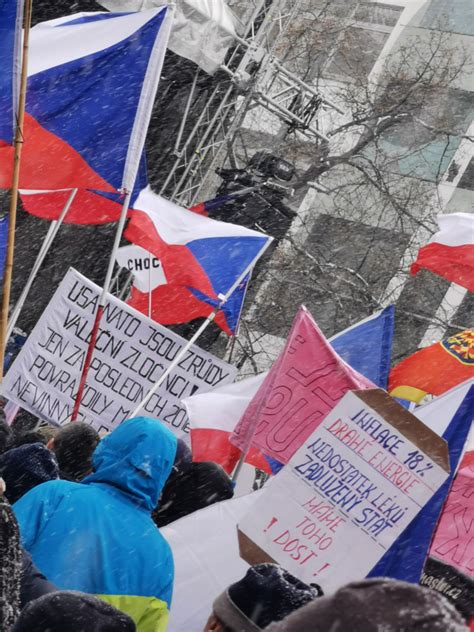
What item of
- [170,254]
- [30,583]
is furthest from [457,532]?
[170,254]

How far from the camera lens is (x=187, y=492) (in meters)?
4.88

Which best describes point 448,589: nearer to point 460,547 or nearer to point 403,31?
point 460,547

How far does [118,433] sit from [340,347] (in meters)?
3.12

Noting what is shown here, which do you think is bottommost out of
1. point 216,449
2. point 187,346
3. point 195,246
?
point 216,449

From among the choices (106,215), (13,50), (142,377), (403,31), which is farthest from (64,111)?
(403,31)

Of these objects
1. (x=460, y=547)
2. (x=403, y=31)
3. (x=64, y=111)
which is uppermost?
(x=403, y=31)

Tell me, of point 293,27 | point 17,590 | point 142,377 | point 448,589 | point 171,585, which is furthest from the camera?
point 293,27

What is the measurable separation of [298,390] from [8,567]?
2860 millimetres

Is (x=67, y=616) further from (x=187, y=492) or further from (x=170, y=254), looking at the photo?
(x=170, y=254)

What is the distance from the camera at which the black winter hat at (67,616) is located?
7.52ft


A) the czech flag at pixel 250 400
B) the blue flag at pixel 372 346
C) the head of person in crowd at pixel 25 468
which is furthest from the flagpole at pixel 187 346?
the head of person in crowd at pixel 25 468

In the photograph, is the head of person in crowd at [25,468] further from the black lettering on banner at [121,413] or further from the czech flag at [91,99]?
the black lettering on banner at [121,413]

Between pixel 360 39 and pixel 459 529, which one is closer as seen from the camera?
pixel 459 529

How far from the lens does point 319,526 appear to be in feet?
13.0
